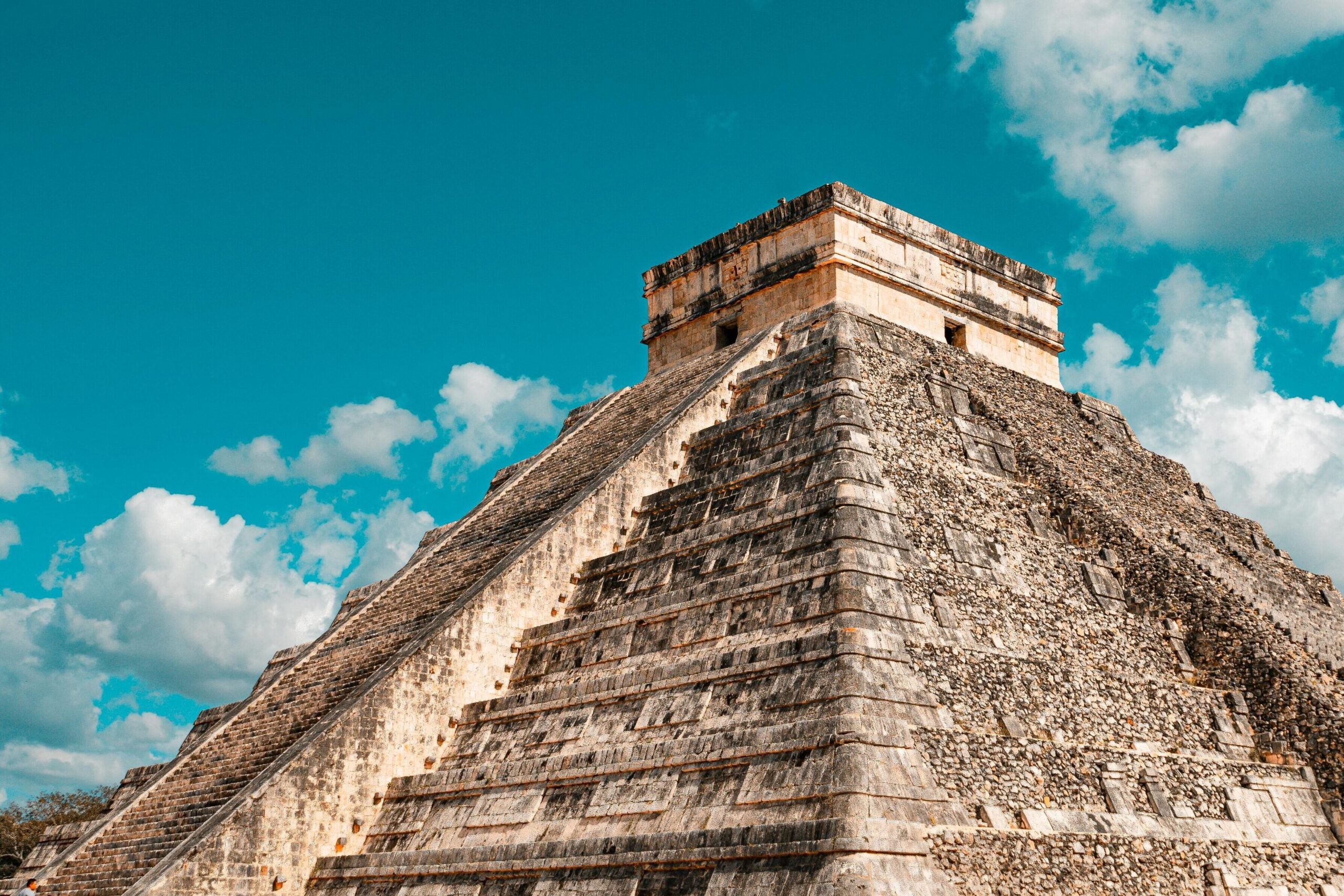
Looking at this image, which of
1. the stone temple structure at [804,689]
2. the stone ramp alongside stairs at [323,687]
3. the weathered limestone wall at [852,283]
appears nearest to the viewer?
the stone temple structure at [804,689]

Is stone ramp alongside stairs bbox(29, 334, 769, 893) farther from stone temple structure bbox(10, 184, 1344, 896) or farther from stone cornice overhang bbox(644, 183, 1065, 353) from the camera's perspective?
stone cornice overhang bbox(644, 183, 1065, 353)

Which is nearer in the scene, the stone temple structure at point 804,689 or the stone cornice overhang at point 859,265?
the stone temple structure at point 804,689

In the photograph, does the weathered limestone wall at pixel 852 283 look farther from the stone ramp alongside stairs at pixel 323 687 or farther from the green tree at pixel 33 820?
the green tree at pixel 33 820

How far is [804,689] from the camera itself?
9.54 metres

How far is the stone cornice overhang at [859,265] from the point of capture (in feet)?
55.0

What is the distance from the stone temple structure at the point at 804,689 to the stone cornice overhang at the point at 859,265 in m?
0.47

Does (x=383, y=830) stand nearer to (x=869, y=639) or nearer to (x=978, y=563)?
(x=869, y=639)

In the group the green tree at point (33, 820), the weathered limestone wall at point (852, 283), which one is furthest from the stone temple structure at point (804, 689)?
the green tree at point (33, 820)

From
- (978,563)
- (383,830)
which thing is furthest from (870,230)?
(383,830)

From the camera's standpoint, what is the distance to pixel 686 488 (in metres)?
13.5

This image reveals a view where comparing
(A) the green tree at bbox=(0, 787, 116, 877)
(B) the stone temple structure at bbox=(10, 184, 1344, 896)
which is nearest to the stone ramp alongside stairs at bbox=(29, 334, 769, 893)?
(B) the stone temple structure at bbox=(10, 184, 1344, 896)

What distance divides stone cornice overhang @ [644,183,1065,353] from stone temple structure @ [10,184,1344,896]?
47 cm

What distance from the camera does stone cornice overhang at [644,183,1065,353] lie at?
16.8 metres

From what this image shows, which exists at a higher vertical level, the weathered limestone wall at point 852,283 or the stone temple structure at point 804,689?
the weathered limestone wall at point 852,283
